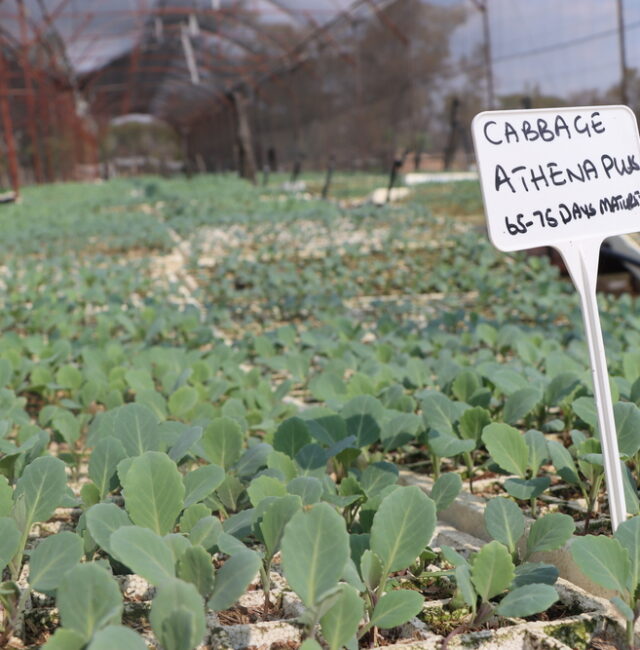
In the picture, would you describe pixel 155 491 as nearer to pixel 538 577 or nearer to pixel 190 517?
pixel 190 517

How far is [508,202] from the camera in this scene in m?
A: 1.47

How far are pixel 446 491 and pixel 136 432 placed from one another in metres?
0.57

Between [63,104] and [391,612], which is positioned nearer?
[391,612]

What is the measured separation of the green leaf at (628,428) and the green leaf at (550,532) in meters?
0.31

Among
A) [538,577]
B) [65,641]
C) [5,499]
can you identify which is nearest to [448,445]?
[538,577]

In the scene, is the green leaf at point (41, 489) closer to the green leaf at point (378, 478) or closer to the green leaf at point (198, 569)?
the green leaf at point (198, 569)

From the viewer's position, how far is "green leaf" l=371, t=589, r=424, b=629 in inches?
41.4

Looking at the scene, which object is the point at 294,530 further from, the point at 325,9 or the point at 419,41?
the point at 325,9

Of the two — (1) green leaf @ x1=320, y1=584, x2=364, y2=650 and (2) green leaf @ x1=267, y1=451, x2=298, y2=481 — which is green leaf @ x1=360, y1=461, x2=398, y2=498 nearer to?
(2) green leaf @ x1=267, y1=451, x2=298, y2=481

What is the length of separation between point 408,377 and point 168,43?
2436 cm

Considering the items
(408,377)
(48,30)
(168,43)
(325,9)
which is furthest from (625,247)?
(168,43)

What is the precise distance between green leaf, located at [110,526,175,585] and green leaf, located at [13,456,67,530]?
11.3 inches

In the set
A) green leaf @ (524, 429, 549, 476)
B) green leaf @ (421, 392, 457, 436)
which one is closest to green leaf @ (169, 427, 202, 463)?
green leaf @ (421, 392, 457, 436)

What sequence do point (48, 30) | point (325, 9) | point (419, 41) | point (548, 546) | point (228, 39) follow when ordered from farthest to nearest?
1. point (228, 39)
2. point (48, 30)
3. point (325, 9)
4. point (419, 41)
5. point (548, 546)
